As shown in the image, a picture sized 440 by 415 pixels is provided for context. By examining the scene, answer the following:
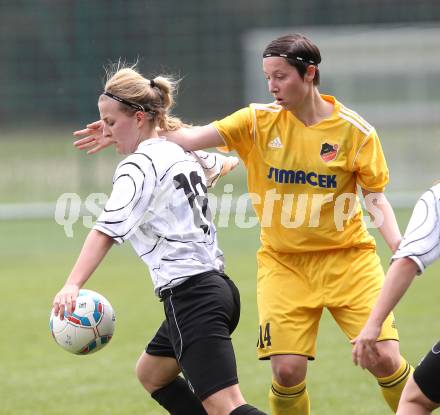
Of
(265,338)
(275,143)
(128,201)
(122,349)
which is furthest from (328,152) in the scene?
(122,349)

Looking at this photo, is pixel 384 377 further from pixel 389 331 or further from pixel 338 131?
pixel 338 131

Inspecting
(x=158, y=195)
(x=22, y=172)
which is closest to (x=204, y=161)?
(x=158, y=195)

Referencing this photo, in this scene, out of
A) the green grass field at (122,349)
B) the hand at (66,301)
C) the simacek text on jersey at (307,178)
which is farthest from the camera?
the green grass field at (122,349)

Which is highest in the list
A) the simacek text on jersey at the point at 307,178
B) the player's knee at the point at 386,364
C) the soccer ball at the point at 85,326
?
the simacek text on jersey at the point at 307,178

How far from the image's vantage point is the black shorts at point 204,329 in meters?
4.03

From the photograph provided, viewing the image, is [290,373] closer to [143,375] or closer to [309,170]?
[143,375]

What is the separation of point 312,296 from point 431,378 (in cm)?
137

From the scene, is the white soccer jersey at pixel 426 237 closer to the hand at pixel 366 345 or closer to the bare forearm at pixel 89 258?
the hand at pixel 366 345

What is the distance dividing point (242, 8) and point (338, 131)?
10394 mm

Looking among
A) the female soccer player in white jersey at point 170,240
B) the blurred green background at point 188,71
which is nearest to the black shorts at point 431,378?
the female soccer player in white jersey at point 170,240

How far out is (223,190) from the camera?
560 inches

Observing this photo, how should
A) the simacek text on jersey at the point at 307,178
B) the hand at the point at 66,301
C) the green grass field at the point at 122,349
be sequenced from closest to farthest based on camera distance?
the hand at the point at 66,301
the simacek text on jersey at the point at 307,178
the green grass field at the point at 122,349

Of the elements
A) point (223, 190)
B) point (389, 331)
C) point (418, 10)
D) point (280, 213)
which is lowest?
point (223, 190)

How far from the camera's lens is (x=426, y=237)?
3572mm
